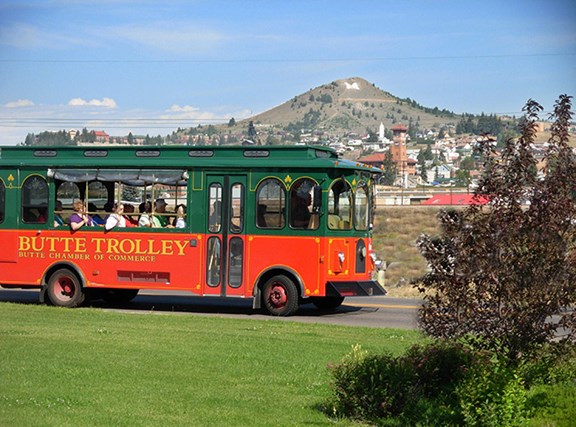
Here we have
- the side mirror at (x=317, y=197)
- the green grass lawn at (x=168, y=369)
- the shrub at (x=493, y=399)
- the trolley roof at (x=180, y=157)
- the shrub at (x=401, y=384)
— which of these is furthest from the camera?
the trolley roof at (x=180, y=157)

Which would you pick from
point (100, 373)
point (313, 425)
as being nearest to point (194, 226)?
point (100, 373)

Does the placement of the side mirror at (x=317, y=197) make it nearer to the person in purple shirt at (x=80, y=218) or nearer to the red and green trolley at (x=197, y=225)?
the red and green trolley at (x=197, y=225)

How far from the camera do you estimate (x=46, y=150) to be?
68.6ft

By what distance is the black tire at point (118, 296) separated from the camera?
846 inches

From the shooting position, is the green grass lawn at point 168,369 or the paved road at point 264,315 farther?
the paved road at point 264,315

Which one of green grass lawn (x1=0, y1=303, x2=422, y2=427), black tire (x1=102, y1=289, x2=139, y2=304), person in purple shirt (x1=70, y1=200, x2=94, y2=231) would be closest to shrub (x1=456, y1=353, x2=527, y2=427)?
green grass lawn (x1=0, y1=303, x2=422, y2=427)

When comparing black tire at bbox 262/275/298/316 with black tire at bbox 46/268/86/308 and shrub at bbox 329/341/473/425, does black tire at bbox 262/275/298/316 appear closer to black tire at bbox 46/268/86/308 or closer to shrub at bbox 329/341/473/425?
black tire at bbox 46/268/86/308

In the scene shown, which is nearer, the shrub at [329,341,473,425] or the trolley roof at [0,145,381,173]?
the shrub at [329,341,473,425]

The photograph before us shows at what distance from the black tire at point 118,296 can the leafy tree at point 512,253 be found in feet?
43.1

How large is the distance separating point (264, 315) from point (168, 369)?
803 centimetres

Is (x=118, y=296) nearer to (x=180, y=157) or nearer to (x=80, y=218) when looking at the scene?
(x=80, y=218)

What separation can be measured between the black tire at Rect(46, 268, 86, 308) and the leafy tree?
12.3 metres

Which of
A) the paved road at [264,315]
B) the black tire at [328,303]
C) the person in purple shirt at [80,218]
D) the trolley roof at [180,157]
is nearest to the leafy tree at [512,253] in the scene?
the paved road at [264,315]

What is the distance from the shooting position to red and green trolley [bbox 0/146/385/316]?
63.1 feet
